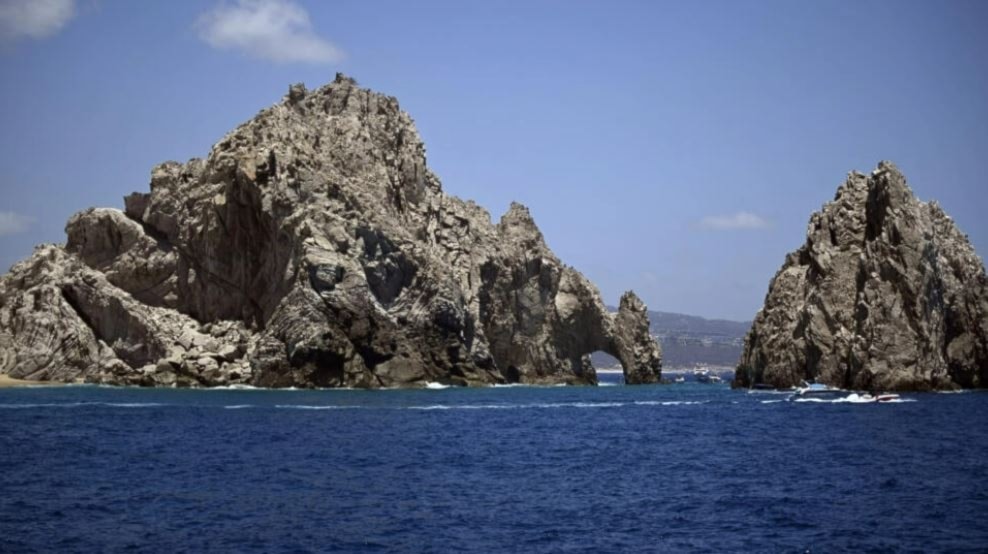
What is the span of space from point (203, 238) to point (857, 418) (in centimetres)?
7744

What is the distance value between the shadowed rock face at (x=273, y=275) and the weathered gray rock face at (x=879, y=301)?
120ft

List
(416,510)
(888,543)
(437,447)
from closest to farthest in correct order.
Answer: (888,543)
(416,510)
(437,447)

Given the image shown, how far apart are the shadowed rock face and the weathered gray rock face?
3649cm

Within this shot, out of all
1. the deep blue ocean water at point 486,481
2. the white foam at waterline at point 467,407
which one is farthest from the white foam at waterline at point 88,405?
the white foam at waterline at point 467,407

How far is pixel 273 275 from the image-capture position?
124188 mm

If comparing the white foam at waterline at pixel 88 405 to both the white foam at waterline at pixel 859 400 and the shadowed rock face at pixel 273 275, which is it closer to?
the shadowed rock face at pixel 273 275

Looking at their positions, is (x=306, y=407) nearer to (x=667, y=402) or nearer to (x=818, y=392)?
(x=667, y=402)

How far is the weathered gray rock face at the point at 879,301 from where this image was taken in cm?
10000

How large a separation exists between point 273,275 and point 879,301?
6193 centimetres

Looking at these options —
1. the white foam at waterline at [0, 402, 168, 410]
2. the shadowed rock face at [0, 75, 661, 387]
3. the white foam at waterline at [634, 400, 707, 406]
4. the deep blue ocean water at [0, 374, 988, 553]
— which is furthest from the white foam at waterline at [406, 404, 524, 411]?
the shadowed rock face at [0, 75, 661, 387]

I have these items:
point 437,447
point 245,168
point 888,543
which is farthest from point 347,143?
point 888,543

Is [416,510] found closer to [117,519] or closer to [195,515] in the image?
[195,515]

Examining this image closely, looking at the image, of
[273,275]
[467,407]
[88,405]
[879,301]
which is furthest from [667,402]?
[88,405]

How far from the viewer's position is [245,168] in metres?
122
